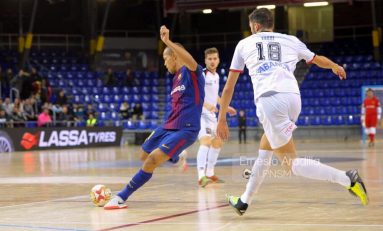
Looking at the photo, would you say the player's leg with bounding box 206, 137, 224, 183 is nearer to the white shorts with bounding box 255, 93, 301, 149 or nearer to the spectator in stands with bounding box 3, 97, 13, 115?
the white shorts with bounding box 255, 93, 301, 149

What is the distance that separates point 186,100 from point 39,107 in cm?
2235

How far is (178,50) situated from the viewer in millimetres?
8188

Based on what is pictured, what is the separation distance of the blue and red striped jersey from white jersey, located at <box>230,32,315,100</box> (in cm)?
148

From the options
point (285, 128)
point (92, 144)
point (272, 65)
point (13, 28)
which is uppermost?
point (13, 28)

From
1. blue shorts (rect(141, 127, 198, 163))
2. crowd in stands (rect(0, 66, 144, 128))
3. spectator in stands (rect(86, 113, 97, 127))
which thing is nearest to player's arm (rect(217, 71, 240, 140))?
blue shorts (rect(141, 127, 198, 163))

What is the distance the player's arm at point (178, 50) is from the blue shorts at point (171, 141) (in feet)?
2.57

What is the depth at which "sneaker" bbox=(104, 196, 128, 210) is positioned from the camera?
837cm

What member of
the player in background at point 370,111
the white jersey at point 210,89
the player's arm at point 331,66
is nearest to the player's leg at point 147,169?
the player's arm at point 331,66

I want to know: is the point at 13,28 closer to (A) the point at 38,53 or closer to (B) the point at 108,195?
(A) the point at 38,53

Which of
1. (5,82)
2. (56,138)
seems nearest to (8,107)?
(56,138)

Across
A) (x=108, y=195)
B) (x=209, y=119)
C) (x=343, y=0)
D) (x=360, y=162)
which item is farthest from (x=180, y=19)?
(x=108, y=195)

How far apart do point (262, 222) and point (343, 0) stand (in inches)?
992

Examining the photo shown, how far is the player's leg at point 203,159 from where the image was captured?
11141 mm

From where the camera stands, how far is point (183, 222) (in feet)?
23.4
